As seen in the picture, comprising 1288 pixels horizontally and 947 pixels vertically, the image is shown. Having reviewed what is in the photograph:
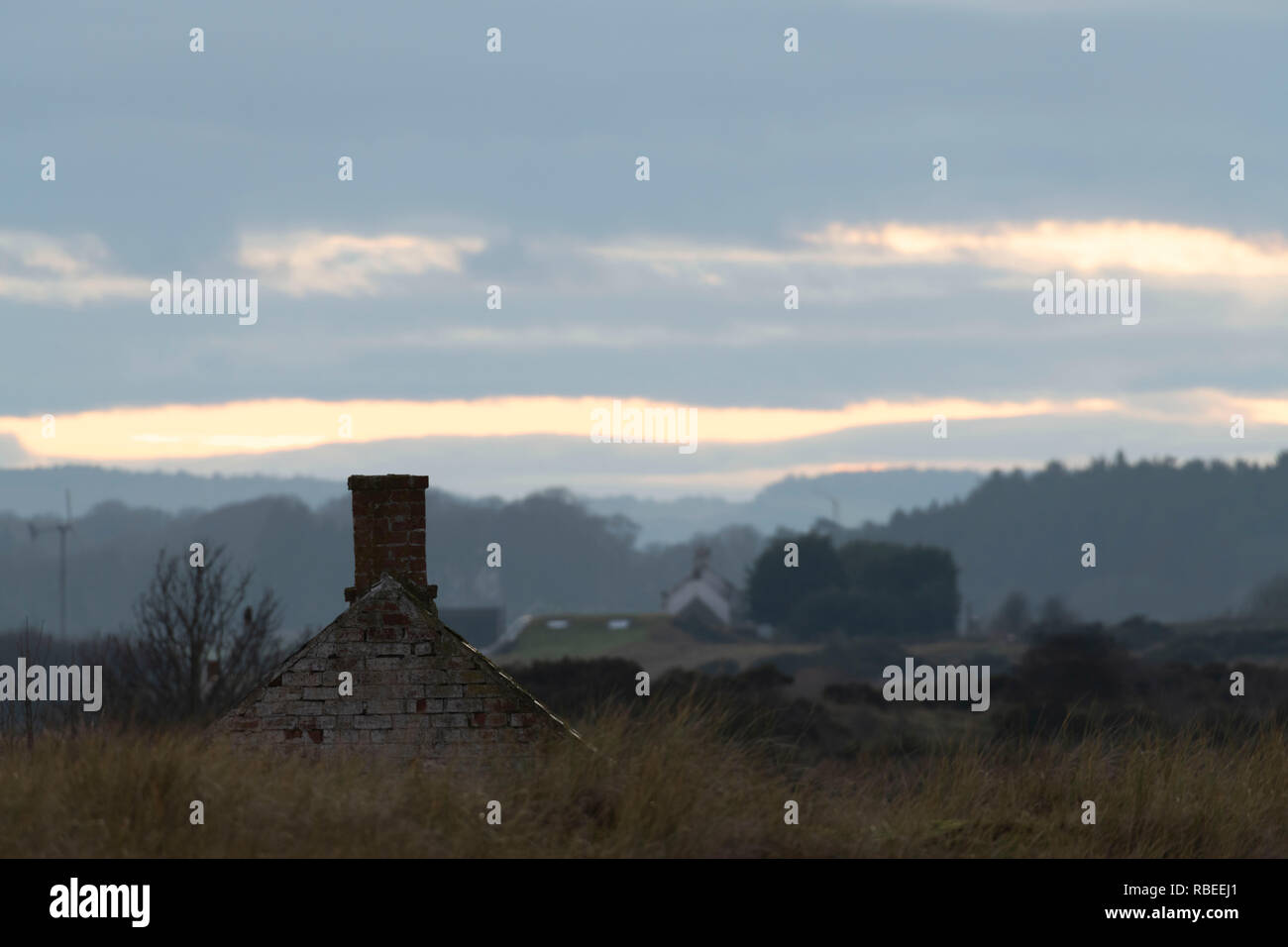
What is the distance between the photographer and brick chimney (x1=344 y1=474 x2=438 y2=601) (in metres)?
12.4

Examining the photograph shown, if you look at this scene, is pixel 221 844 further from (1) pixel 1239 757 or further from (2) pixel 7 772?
(1) pixel 1239 757

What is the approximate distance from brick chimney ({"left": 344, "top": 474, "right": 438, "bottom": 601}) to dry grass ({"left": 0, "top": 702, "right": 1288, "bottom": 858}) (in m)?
2.03

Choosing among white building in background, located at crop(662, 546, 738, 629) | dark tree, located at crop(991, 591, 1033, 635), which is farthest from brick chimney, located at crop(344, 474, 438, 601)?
dark tree, located at crop(991, 591, 1033, 635)

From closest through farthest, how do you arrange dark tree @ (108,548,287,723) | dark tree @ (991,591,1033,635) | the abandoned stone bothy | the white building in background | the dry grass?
the dry grass
the abandoned stone bothy
dark tree @ (108,548,287,723)
the white building in background
dark tree @ (991,591,1033,635)

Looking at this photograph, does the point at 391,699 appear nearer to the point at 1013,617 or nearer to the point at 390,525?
the point at 390,525

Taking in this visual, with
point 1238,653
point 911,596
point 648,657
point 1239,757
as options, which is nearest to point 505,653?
point 648,657

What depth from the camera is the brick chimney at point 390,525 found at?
12383mm

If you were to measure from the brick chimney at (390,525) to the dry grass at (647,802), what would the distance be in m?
2.03

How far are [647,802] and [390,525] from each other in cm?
372

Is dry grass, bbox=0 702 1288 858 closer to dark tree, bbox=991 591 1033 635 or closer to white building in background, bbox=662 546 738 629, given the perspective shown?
white building in background, bbox=662 546 738 629

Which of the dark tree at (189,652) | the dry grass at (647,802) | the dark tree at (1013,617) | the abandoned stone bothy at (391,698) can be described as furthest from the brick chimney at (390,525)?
the dark tree at (1013,617)

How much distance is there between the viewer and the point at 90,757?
9.72m

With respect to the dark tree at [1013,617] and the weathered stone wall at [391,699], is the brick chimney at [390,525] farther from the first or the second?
the dark tree at [1013,617]
